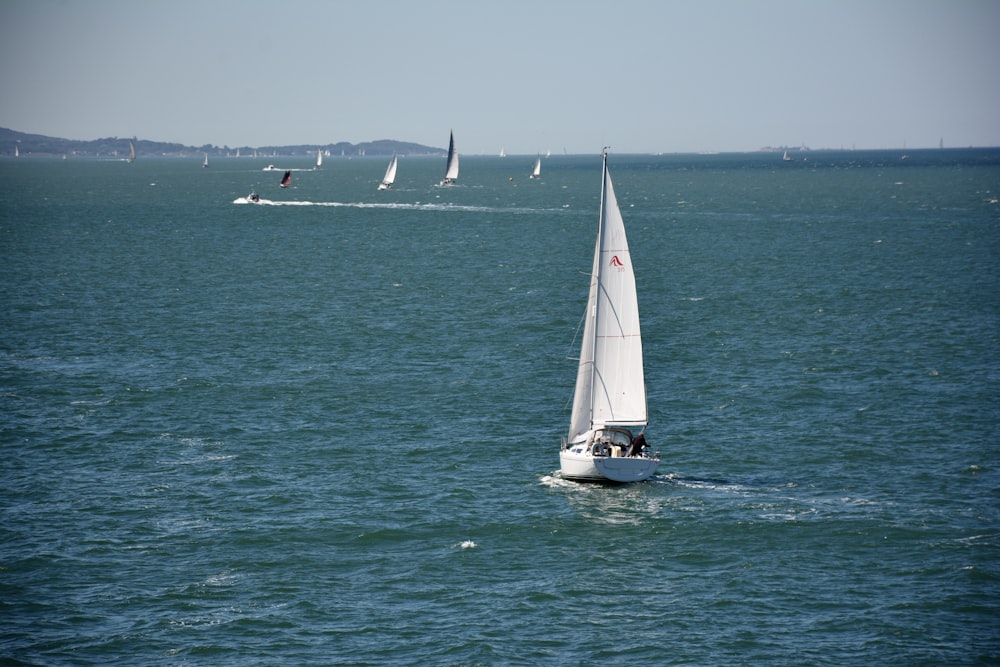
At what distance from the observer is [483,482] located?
5581cm

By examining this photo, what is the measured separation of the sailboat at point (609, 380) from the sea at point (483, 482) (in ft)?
5.12

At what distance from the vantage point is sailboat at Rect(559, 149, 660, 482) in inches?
2133

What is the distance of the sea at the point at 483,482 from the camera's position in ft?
134

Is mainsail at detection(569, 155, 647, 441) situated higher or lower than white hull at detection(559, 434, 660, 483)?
higher

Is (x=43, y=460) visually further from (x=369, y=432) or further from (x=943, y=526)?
(x=943, y=526)

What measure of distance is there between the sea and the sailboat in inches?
61.4

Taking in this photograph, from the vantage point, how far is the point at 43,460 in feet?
194

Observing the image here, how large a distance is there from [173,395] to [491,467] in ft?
81.2

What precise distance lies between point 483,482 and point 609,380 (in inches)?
316

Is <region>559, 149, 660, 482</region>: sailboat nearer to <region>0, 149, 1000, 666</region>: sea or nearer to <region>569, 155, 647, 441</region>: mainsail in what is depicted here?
<region>569, 155, 647, 441</region>: mainsail

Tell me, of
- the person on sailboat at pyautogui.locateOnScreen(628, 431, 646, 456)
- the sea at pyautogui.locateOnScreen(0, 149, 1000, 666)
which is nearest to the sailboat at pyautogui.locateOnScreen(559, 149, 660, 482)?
the person on sailboat at pyautogui.locateOnScreen(628, 431, 646, 456)

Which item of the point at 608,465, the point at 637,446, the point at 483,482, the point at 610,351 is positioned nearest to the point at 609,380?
the point at 610,351

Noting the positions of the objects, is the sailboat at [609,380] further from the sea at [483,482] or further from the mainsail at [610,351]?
the sea at [483,482]

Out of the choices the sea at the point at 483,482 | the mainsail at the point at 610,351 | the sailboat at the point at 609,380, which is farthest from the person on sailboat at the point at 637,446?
the sea at the point at 483,482
